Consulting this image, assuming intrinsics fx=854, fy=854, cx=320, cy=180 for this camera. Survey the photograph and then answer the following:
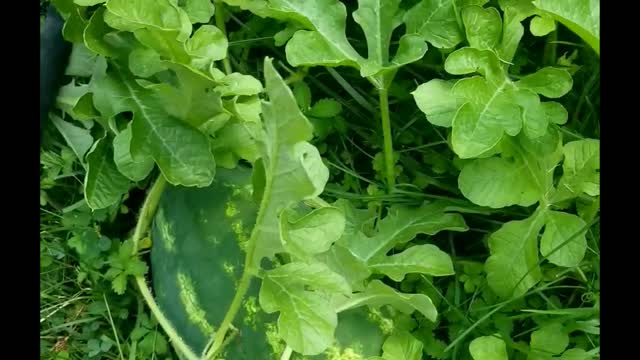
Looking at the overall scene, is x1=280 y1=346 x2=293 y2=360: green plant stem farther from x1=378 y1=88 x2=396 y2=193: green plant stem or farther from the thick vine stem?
x1=378 y1=88 x2=396 y2=193: green plant stem

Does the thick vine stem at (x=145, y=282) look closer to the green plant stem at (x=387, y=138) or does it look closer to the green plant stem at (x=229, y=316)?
the green plant stem at (x=229, y=316)

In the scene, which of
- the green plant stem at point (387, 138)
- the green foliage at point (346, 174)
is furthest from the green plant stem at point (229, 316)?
the green plant stem at point (387, 138)

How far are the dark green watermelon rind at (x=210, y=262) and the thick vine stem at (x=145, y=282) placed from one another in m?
0.02

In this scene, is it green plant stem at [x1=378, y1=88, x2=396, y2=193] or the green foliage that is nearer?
the green foliage

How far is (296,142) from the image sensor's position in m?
1.04

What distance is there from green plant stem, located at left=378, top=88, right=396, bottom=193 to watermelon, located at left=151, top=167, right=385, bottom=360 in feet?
0.74

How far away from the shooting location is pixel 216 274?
1369mm

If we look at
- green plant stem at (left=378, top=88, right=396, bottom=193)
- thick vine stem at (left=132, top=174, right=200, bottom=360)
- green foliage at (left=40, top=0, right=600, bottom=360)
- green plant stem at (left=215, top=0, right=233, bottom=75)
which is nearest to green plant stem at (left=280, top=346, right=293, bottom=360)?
green foliage at (left=40, top=0, right=600, bottom=360)

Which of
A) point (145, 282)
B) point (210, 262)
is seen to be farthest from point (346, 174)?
point (145, 282)

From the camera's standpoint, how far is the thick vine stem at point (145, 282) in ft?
4.38

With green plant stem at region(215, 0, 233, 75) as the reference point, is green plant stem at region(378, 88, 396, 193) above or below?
below

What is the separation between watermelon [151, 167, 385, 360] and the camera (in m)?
1.29
